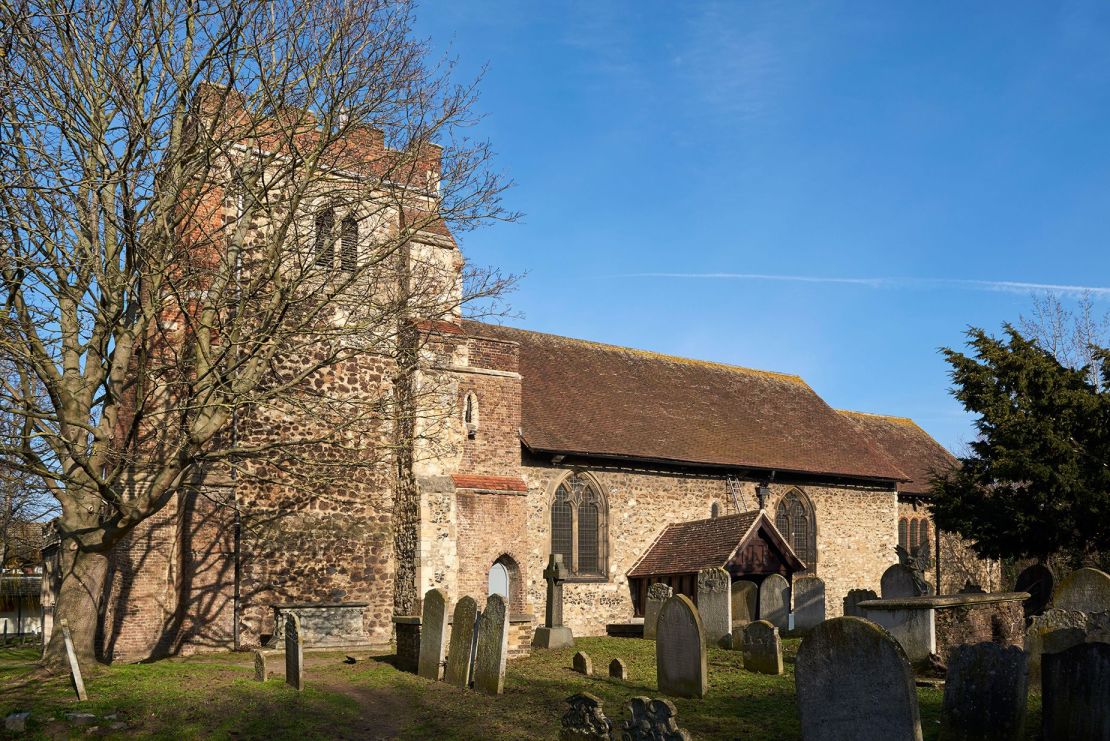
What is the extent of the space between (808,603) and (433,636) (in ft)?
26.3

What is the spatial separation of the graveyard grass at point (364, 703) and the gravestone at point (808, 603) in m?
4.51

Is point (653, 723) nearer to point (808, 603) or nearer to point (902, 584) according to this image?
point (902, 584)

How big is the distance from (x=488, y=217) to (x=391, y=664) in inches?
283

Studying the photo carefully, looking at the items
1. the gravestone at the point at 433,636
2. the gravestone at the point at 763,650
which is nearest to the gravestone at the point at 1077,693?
the gravestone at the point at 763,650

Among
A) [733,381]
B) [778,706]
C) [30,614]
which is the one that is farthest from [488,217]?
[30,614]

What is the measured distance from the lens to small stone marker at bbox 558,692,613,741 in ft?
27.3

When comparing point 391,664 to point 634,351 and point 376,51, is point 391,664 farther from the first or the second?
point 634,351

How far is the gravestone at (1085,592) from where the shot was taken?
12.2 m

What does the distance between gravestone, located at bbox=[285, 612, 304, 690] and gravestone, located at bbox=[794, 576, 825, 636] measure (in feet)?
32.0

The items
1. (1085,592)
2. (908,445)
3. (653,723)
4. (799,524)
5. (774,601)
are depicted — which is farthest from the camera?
(908,445)

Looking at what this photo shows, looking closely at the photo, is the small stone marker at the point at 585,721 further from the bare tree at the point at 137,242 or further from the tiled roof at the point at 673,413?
the tiled roof at the point at 673,413

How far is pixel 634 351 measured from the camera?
27.3m

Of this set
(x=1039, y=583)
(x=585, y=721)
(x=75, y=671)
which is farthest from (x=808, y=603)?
(x=75, y=671)

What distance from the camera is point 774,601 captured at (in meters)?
18.2
